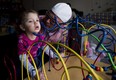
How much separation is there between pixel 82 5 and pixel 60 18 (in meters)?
1.99

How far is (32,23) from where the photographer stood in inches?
30.2

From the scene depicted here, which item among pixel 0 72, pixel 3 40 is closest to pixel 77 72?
pixel 0 72

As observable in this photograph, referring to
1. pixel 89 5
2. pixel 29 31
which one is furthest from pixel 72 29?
pixel 89 5

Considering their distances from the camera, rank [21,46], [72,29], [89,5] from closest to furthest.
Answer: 1. [21,46]
2. [72,29]
3. [89,5]

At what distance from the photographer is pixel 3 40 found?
1892 mm

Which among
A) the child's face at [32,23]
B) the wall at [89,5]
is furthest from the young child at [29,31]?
the wall at [89,5]

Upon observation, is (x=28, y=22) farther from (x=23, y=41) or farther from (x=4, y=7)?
(x=4, y=7)

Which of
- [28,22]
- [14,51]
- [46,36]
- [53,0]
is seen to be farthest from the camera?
[53,0]

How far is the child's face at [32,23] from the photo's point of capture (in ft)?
2.43

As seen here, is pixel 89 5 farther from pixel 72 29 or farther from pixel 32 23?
pixel 32 23

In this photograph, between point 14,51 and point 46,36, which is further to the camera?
A: point 14,51

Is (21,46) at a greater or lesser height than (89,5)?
lesser

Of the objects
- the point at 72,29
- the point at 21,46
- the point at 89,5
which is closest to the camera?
the point at 21,46

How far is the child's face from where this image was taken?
74cm
